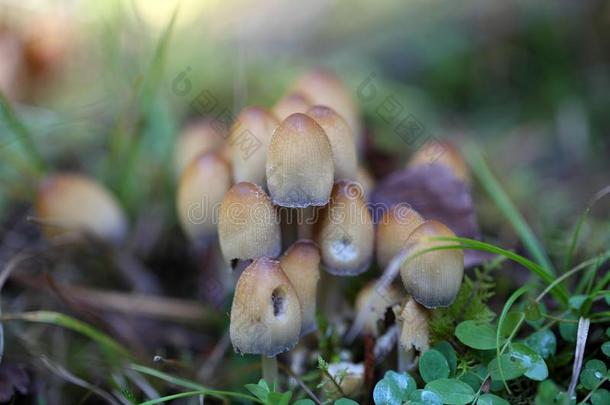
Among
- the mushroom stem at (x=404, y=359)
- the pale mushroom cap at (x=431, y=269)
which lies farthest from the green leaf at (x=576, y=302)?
the mushroom stem at (x=404, y=359)

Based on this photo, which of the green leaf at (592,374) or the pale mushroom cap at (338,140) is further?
the pale mushroom cap at (338,140)

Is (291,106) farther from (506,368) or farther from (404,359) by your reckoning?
(506,368)

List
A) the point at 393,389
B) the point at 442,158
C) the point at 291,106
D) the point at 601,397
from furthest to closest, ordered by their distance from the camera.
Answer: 1. the point at 442,158
2. the point at 291,106
3. the point at 393,389
4. the point at 601,397

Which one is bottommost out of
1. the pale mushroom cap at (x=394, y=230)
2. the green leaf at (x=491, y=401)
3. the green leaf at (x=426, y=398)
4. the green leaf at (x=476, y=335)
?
the green leaf at (x=426, y=398)

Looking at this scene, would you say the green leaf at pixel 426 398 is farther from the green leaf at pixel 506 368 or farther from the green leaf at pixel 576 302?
the green leaf at pixel 576 302

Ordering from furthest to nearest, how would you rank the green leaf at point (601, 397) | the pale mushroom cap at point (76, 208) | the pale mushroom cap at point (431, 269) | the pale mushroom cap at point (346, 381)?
the pale mushroom cap at point (76, 208), the pale mushroom cap at point (346, 381), the pale mushroom cap at point (431, 269), the green leaf at point (601, 397)

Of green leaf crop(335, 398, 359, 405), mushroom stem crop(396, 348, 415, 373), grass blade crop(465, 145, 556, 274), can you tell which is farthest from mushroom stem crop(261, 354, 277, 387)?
grass blade crop(465, 145, 556, 274)

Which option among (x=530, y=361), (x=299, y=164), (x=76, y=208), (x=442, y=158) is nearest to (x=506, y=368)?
(x=530, y=361)
